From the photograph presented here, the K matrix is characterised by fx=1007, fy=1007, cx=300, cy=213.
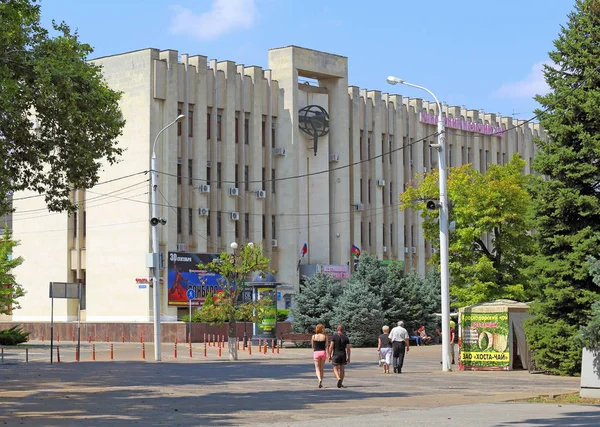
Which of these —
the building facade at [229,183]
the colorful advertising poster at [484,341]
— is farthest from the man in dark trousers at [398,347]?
the building facade at [229,183]

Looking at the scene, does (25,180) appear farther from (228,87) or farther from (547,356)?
(228,87)

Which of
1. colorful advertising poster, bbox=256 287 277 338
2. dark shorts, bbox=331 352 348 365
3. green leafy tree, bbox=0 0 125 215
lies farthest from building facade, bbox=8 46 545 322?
dark shorts, bbox=331 352 348 365

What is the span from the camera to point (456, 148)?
83.2 metres

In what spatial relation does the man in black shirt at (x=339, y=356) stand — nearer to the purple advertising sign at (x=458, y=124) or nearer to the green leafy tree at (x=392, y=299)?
the green leafy tree at (x=392, y=299)

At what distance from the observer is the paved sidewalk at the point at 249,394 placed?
58.1 feet

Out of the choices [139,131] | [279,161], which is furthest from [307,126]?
[139,131]

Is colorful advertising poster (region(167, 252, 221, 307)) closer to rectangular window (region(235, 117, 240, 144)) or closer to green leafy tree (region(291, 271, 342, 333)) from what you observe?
rectangular window (region(235, 117, 240, 144))

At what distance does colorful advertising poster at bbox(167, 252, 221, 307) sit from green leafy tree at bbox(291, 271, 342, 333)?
421 inches

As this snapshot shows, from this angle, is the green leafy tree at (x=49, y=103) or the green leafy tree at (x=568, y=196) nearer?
the green leafy tree at (x=49, y=103)

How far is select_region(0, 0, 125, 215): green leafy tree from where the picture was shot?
2331 cm

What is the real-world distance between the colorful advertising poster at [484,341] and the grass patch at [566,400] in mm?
11773

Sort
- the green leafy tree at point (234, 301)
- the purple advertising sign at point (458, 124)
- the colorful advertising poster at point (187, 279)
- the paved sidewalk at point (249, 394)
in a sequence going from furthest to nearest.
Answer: the purple advertising sign at point (458, 124) → the colorful advertising poster at point (187, 279) → the green leafy tree at point (234, 301) → the paved sidewalk at point (249, 394)

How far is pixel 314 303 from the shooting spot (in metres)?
52.2

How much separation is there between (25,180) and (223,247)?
37.1m
